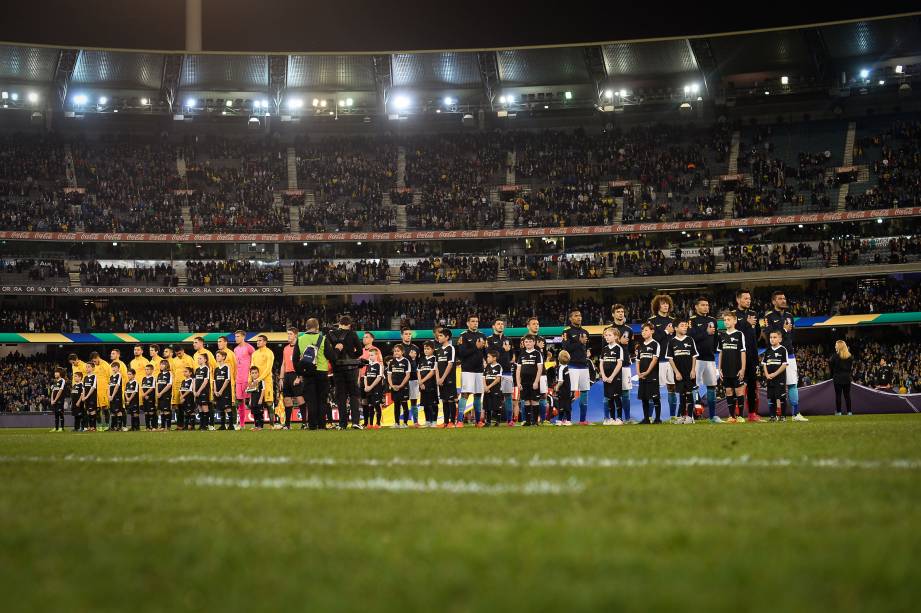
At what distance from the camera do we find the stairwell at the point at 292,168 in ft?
193

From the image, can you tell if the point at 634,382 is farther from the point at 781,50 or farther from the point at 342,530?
the point at 781,50

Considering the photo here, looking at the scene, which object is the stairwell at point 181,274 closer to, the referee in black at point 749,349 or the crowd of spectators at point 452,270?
the crowd of spectators at point 452,270

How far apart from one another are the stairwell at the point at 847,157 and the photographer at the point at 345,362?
39.7 m

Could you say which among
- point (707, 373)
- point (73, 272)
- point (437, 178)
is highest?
point (437, 178)

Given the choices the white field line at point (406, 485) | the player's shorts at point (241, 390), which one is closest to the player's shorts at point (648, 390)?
the player's shorts at point (241, 390)

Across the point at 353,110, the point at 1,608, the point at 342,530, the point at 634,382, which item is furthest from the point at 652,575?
the point at 353,110

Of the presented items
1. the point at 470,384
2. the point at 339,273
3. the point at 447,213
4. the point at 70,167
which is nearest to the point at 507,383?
the point at 470,384

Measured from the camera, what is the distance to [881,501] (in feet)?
14.2

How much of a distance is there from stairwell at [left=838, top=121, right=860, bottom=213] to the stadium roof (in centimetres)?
367

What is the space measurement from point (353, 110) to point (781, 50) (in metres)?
27.9

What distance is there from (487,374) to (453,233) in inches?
1354

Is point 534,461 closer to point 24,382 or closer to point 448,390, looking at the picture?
point 448,390

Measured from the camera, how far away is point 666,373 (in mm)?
18781

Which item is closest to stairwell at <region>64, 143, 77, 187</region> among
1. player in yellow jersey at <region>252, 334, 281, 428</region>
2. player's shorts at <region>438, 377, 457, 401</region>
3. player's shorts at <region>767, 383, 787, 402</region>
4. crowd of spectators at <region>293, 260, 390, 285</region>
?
crowd of spectators at <region>293, 260, 390, 285</region>
